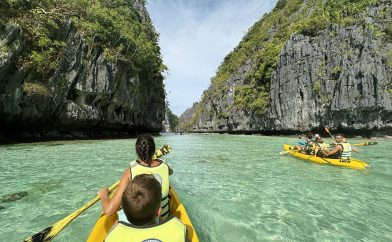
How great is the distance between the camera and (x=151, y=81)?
43812mm

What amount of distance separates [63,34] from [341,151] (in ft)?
71.8

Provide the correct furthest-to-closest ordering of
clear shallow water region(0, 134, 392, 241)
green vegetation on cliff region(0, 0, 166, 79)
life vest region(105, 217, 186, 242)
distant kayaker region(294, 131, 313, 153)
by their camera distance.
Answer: green vegetation on cliff region(0, 0, 166, 79) → distant kayaker region(294, 131, 313, 153) → clear shallow water region(0, 134, 392, 241) → life vest region(105, 217, 186, 242)

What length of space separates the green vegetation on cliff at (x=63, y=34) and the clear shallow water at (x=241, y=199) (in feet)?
37.2

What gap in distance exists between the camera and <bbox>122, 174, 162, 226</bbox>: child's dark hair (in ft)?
7.52

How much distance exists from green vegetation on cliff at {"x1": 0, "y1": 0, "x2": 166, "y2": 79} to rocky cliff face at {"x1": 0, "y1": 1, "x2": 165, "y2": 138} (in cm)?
20

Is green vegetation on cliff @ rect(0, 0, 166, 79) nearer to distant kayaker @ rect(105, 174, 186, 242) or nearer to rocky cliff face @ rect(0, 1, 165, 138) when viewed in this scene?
rocky cliff face @ rect(0, 1, 165, 138)

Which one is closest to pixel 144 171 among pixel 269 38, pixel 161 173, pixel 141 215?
pixel 161 173

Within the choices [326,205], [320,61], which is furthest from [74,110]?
[320,61]

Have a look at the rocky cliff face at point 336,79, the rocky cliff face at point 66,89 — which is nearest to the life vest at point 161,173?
the rocky cliff face at point 66,89

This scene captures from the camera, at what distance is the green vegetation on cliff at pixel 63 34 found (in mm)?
19656

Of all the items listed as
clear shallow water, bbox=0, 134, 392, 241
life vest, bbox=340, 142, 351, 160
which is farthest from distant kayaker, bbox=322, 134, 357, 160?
clear shallow water, bbox=0, 134, 392, 241

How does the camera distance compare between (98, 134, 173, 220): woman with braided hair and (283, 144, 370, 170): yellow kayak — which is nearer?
(98, 134, 173, 220): woman with braided hair

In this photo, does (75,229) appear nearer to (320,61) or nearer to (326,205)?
(326,205)

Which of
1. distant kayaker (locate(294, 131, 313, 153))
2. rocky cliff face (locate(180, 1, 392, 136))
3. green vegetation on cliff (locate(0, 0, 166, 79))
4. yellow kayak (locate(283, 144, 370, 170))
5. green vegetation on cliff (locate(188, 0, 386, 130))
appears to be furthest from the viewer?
green vegetation on cliff (locate(188, 0, 386, 130))
